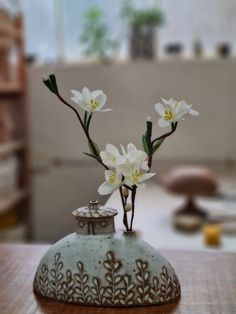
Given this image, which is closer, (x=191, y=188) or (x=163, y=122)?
(x=163, y=122)

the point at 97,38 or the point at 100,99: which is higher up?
the point at 97,38

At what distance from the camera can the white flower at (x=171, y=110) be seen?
2.45 ft

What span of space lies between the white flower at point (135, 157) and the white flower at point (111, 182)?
0.02 meters

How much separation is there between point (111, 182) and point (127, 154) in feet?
0.14

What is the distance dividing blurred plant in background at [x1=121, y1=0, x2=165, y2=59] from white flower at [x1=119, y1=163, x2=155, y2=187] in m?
2.81

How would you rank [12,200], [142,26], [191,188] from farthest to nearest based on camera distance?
[142,26] < [12,200] < [191,188]

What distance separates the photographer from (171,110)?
2.47 feet

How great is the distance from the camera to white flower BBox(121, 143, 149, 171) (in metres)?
0.72

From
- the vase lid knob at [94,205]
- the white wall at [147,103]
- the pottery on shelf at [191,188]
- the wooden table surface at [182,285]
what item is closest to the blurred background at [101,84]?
the white wall at [147,103]

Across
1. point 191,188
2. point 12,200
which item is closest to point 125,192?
point 191,188

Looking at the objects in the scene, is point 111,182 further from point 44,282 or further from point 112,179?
point 44,282

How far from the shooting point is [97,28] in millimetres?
3469

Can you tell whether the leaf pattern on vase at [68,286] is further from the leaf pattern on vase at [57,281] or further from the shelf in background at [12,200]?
the shelf in background at [12,200]

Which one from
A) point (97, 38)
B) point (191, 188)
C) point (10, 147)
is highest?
point (97, 38)
